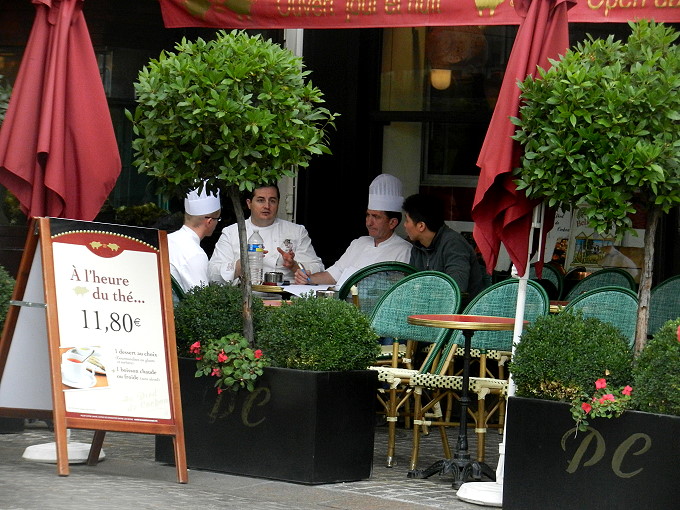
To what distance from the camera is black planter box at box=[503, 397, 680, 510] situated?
5445mm

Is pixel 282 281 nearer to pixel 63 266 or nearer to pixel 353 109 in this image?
pixel 353 109

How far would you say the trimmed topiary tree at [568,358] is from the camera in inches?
225

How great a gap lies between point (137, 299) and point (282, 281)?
10.3 ft

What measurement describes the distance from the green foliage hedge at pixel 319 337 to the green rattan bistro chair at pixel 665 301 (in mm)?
2646

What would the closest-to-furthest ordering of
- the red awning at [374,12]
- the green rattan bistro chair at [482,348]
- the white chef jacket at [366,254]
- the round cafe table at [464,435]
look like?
1. the round cafe table at [464,435]
2. the red awning at [374,12]
3. the green rattan bistro chair at [482,348]
4. the white chef jacket at [366,254]

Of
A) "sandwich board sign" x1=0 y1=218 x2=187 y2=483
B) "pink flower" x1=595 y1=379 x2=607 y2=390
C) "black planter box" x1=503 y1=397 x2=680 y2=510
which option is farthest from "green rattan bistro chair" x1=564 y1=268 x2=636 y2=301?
"sandwich board sign" x1=0 y1=218 x2=187 y2=483

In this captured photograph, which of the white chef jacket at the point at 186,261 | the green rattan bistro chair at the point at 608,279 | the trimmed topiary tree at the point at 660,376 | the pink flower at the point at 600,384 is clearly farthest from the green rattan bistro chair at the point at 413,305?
the trimmed topiary tree at the point at 660,376

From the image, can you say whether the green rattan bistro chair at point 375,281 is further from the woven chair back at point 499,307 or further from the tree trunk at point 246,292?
the tree trunk at point 246,292

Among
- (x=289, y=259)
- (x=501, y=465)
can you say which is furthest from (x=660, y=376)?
(x=289, y=259)

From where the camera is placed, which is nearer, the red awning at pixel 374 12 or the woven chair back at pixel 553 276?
the red awning at pixel 374 12

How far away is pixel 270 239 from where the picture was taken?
404 inches

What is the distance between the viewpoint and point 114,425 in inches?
249

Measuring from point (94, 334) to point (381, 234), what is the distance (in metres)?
4.05

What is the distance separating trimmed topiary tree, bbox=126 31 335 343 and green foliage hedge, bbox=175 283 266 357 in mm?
212
